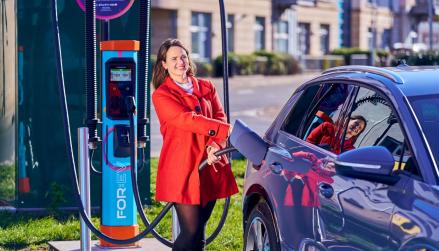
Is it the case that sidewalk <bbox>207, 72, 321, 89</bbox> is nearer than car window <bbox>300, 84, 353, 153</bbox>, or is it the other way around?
car window <bbox>300, 84, 353, 153</bbox>

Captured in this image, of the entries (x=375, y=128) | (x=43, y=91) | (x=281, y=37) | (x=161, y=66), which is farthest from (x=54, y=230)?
(x=281, y=37)

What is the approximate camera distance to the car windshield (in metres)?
4.59

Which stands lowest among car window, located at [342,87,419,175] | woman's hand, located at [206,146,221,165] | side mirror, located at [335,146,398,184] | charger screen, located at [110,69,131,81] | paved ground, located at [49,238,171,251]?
paved ground, located at [49,238,171,251]

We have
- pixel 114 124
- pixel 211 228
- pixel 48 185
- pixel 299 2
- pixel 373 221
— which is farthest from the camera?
pixel 299 2

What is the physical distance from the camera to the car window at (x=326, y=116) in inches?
219

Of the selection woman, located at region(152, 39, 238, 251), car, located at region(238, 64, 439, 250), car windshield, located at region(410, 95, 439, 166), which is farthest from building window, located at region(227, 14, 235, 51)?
car windshield, located at region(410, 95, 439, 166)

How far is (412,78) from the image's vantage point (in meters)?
5.16

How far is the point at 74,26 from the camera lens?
30.2 ft

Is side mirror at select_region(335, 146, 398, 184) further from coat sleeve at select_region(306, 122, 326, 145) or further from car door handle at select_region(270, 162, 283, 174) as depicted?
car door handle at select_region(270, 162, 283, 174)

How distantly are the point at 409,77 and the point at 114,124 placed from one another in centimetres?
294

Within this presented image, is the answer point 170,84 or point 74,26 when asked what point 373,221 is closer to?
point 170,84

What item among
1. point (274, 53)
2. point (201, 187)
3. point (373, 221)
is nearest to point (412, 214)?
point (373, 221)

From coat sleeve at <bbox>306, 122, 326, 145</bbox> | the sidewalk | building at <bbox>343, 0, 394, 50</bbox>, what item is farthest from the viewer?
building at <bbox>343, 0, 394, 50</bbox>

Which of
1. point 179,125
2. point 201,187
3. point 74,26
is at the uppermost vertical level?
point 74,26
